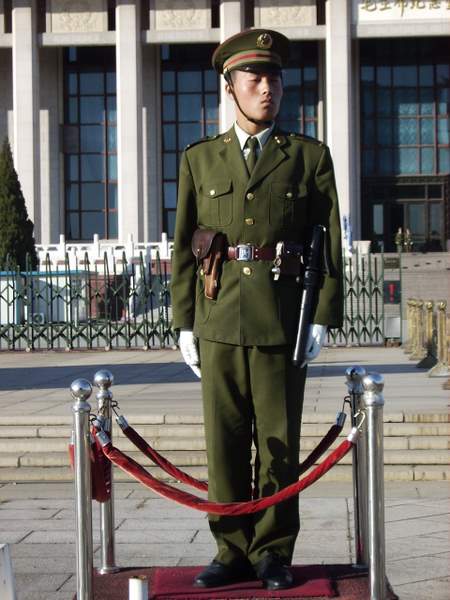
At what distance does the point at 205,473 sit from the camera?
8.70 meters

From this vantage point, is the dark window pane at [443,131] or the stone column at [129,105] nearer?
the stone column at [129,105]

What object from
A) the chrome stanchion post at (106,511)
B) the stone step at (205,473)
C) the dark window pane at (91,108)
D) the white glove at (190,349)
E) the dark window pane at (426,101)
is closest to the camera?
the white glove at (190,349)

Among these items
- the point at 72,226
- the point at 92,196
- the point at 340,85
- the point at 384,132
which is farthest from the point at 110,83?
the point at 384,132

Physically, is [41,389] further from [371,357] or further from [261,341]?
[261,341]

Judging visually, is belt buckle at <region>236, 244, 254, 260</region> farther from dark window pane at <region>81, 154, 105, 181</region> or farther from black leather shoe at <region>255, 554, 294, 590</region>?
dark window pane at <region>81, 154, 105, 181</region>

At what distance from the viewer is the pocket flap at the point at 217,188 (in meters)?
Result: 5.02

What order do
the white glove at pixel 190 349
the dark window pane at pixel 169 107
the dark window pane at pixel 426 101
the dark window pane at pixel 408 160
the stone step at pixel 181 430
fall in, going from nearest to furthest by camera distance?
the white glove at pixel 190 349, the stone step at pixel 181 430, the dark window pane at pixel 426 101, the dark window pane at pixel 408 160, the dark window pane at pixel 169 107

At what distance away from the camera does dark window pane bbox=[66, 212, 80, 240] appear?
161ft

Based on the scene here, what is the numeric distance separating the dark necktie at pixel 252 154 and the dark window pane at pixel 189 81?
44.9 metres

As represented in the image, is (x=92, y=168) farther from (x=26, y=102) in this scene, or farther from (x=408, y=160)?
(x=408, y=160)

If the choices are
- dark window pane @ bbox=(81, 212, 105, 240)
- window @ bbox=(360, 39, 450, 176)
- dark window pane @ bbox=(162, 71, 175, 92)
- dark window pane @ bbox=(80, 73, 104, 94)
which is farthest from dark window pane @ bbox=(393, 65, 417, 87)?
dark window pane @ bbox=(81, 212, 105, 240)

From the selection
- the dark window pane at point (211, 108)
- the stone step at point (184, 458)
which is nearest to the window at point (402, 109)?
the dark window pane at point (211, 108)

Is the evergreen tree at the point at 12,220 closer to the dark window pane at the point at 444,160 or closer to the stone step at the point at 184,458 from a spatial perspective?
the dark window pane at the point at 444,160

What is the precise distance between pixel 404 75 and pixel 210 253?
4491cm
